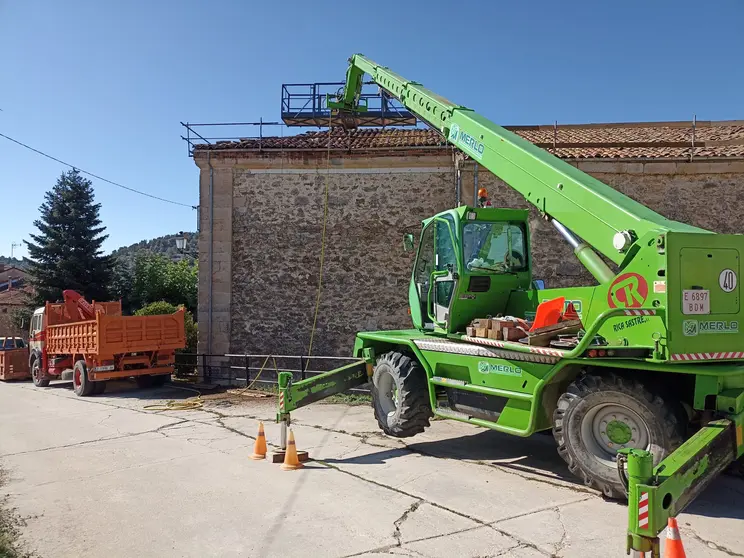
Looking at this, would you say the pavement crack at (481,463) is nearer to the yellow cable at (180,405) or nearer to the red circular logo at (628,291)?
the red circular logo at (628,291)

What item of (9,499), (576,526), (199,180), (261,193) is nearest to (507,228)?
(576,526)

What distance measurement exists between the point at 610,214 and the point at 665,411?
1.87 m

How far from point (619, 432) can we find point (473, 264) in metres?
2.79

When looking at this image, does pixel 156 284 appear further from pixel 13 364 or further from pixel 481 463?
pixel 481 463

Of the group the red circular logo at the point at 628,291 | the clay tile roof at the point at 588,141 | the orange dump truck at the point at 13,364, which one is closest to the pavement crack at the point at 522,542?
the red circular logo at the point at 628,291

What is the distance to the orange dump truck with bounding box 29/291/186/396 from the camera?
14.0m

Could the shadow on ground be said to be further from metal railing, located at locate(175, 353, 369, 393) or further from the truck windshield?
metal railing, located at locate(175, 353, 369, 393)

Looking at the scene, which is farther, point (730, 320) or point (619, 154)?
point (619, 154)

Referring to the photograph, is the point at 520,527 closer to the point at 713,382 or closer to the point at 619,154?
the point at 713,382

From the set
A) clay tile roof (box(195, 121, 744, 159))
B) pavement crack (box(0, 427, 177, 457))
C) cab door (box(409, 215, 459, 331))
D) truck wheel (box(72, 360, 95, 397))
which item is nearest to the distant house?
truck wheel (box(72, 360, 95, 397))

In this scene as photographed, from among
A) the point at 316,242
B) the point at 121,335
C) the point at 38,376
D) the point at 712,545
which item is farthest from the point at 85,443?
the point at 38,376

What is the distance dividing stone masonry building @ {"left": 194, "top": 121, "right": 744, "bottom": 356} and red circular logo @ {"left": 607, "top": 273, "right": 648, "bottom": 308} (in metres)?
8.56

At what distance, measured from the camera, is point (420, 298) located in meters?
8.34

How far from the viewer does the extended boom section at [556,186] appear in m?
5.42
